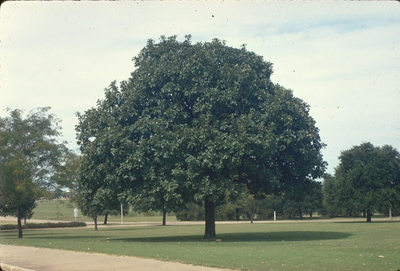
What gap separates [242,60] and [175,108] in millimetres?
5904

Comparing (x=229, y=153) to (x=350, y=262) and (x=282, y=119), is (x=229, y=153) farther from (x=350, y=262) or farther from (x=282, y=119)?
(x=350, y=262)

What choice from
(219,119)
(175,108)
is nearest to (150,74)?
(175,108)

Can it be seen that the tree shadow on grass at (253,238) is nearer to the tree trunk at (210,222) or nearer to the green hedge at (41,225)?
the tree trunk at (210,222)

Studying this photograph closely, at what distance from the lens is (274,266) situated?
14359mm

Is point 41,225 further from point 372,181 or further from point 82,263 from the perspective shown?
point 82,263

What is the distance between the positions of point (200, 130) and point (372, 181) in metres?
42.0

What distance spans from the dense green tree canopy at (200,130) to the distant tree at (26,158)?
6725mm

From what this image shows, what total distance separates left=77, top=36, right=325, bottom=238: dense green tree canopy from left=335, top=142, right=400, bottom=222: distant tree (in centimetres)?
3322

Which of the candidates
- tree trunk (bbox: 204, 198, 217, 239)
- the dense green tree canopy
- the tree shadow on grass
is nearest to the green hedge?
the tree shadow on grass

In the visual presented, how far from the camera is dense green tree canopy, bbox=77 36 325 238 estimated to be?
2652cm

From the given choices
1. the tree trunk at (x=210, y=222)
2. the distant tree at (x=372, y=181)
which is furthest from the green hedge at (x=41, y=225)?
the distant tree at (x=372, y=181)

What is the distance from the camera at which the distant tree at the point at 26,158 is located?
3447 cm

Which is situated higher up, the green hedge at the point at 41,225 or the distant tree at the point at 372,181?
the distant tree at the point at 372,181

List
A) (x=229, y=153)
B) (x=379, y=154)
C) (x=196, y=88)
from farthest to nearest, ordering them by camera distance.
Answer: (x=379, y=154) < (x=196, y=88) < (x=229, y=153)
